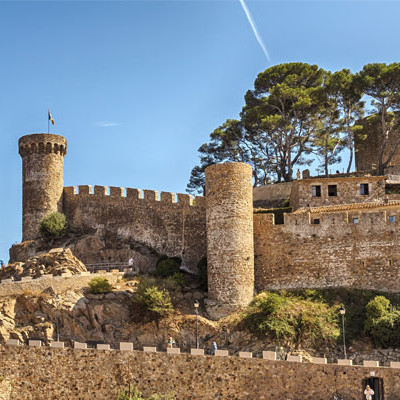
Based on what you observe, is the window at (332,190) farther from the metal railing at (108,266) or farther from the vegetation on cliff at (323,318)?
the metal railing at (108,266)

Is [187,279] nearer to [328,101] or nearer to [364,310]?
[364,310]

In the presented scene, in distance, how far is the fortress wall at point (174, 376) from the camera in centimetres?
2591

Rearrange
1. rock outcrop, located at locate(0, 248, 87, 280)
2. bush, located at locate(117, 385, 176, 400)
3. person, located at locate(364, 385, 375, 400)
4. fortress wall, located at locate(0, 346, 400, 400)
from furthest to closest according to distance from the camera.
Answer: rock outcrop, located at locate(0, 248, 87, 280) → bush, located at locate(117, 385, 176, 400) → fortress wall, located at locate(0, 346, 400, 400) → person, located at locate(364, 385, 375, 400)

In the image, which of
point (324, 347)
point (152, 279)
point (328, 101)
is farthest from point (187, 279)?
point (328, 101)

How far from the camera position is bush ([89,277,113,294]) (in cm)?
3606

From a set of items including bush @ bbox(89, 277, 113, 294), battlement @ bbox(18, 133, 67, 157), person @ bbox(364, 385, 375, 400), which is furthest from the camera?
battlement @ bbox(18, 133, 67, 157)

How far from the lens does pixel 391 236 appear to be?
35.6 meters

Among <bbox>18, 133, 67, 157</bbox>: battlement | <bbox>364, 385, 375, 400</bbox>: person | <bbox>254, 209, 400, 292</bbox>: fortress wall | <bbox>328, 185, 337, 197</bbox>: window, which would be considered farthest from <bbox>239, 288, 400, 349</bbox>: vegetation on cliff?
<bbox>18, 133, 67, 157</bbox>: battlement

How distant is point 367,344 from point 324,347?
200 centimetres

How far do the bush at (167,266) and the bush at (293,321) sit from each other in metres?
6.28

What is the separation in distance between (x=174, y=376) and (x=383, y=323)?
34.2 ft

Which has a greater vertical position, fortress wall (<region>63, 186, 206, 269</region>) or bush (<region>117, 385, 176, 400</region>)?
fortress wall (<region>63, 186, 206, 269</region>)

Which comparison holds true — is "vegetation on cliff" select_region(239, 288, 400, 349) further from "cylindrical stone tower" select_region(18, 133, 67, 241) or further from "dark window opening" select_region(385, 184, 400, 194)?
"cylindrical stone tower" select_region(18, 133, 67, 241)

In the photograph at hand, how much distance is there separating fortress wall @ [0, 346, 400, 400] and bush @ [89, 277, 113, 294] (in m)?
6.56
